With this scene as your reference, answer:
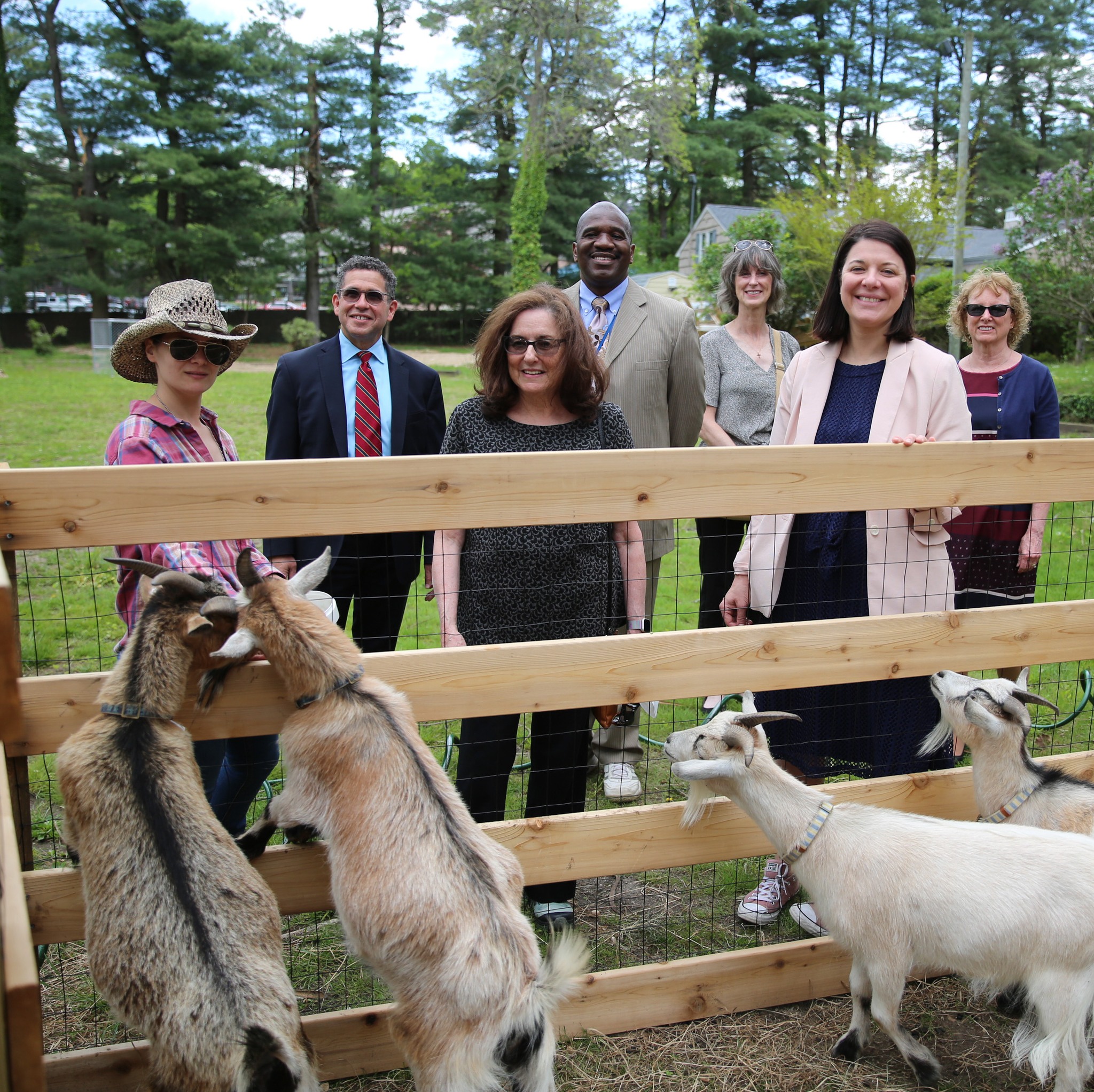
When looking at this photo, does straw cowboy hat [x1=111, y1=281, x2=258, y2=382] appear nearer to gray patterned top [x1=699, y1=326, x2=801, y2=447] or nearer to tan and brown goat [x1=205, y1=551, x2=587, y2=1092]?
tan and brown goat [x1=205, y1=551, x2=587, y2=1092]

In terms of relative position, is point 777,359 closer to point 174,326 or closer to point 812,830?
point 812,830

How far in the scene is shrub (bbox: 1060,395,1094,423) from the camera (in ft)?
51.3

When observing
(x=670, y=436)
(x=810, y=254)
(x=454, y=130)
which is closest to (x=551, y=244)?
(x=454, y=130)

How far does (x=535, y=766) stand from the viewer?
325cm

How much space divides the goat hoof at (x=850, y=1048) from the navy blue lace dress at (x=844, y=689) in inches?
35.9

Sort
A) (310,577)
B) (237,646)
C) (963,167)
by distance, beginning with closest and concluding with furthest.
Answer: (237,646), (310,577), (963,167)

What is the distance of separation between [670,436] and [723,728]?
2.23 metres

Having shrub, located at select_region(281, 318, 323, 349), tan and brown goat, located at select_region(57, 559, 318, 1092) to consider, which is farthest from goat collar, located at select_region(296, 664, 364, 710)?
shrub, located at select_region(281, 318, 323, 349)

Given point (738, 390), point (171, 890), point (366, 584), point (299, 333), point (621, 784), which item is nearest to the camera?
point (171, 890)

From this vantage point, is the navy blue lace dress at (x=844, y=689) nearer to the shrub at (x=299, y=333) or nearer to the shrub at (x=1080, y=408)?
the shrub at (x=1080, y=408)

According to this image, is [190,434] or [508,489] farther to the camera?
[190,434]

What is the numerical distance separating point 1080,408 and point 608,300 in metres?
14.2

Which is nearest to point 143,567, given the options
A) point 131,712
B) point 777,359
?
point 131,712

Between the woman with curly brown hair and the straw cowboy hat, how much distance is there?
2.67 feet
